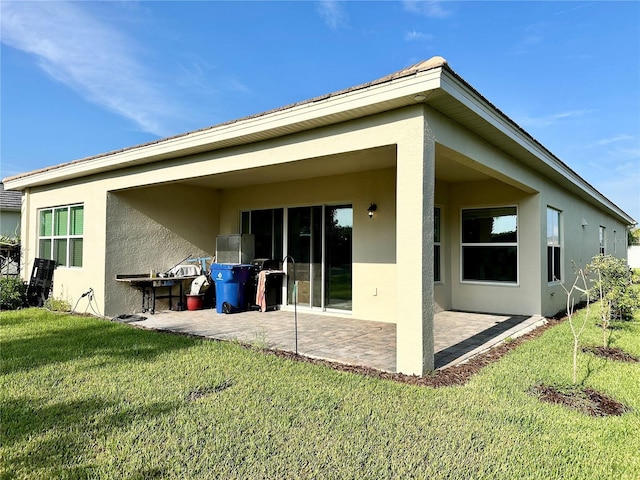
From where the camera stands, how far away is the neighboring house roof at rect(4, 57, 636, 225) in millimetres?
4473

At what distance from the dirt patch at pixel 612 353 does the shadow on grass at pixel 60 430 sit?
5847 millimetres

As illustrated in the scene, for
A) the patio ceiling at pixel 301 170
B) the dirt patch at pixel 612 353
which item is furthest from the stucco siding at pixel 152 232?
the dirt patch at pixel 612 353

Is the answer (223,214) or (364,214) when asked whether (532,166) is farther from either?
(223,214)

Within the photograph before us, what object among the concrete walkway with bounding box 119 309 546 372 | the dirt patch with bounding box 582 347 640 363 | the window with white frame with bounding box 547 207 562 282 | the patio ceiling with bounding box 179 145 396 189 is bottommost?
the dirt patch with bounding box 582 347 640 363

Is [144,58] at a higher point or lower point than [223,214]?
higher

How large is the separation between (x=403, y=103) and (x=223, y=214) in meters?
7.57

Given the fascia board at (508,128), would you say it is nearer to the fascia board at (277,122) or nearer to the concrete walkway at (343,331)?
the fascia board at (277,122)

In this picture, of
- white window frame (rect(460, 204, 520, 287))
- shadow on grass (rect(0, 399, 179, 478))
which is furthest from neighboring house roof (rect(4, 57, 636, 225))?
shadow on grass (rect(0, 399, 179, 478))

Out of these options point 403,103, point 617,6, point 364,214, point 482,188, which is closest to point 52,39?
point 364,214

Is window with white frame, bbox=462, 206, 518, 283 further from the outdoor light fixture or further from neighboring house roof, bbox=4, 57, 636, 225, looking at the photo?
the outdoor light fixture

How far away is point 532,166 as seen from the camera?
815 centimetres

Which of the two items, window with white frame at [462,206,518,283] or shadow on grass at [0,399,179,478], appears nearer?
shadow on grass at [0,399,179,478]

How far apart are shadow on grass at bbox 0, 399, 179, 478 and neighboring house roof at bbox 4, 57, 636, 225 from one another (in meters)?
3.83

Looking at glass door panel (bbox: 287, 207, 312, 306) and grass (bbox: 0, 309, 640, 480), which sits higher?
glass door panel (bbox: 287, 207, 312, 306)
